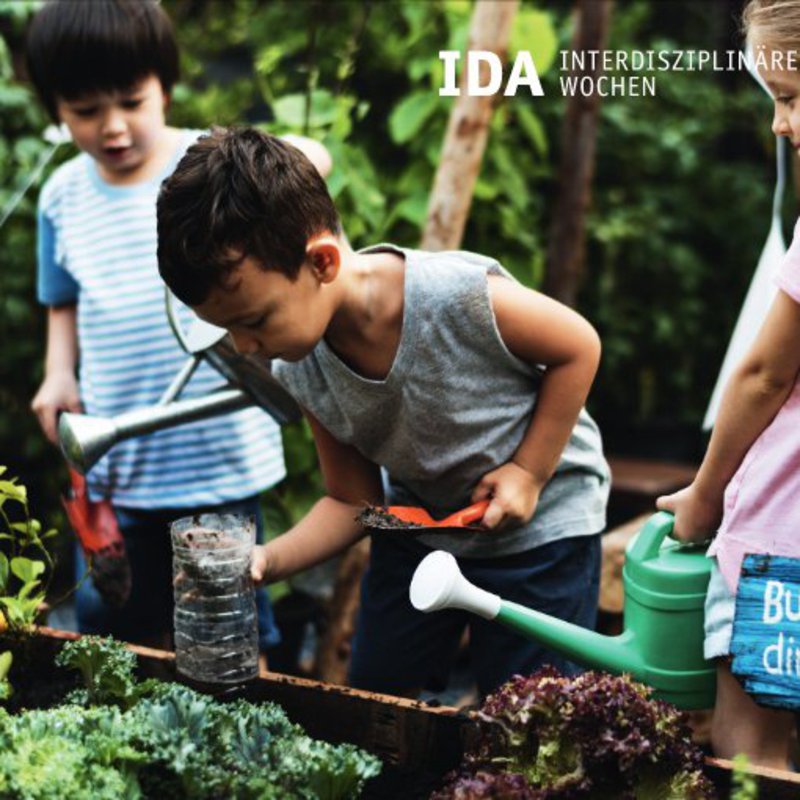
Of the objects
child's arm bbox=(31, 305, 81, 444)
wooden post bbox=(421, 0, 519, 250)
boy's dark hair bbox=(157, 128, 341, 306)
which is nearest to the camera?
boy's dark hair bbox=(157, 128, 341, 306)

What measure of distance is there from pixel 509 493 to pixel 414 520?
18 cm

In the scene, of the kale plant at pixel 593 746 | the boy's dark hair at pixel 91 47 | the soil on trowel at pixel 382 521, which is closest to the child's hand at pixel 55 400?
the boy's dark hair at pixel 91 47

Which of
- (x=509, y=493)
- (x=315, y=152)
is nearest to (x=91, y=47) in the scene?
(x=315, y=152)

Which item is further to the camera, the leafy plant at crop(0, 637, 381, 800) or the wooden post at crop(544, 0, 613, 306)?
the wooden post at crop(544, 0, 613, 306)

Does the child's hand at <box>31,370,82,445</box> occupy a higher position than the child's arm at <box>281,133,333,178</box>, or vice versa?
the child's arm at <box>281,133,333,178</box>

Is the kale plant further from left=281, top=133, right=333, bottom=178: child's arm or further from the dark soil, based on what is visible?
left=281, top=133, right=333, bottom=178: child's arm

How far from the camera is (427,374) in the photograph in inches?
72.2

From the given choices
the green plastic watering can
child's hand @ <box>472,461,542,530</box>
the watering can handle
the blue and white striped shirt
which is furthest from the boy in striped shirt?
the green plastic watering can

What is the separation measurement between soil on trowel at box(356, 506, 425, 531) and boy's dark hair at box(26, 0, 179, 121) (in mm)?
1076

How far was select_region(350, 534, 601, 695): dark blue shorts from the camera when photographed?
1948mm

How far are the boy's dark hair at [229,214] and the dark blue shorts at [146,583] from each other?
0.79m

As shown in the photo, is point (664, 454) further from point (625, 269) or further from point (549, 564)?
point (549, 564)

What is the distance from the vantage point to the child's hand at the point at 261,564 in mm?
1768

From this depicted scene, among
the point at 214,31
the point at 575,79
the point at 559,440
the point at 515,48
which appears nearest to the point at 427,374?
the point at 559,440
